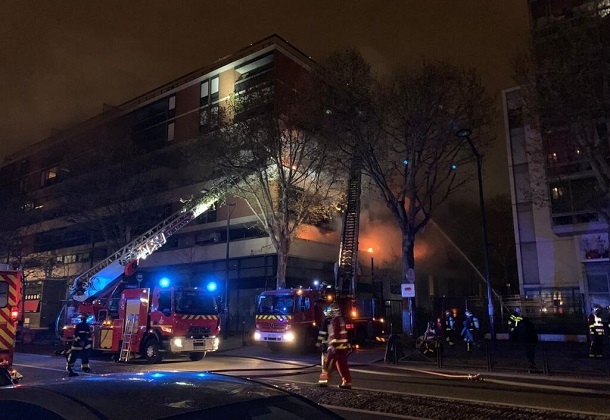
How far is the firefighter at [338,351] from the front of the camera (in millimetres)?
10312

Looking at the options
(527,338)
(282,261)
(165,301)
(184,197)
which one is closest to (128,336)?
(165,301)

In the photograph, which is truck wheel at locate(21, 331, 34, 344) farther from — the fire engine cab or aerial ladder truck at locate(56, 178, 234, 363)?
the fire engine cab

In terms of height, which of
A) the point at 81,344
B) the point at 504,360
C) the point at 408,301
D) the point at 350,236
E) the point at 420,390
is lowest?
the point at 420,390

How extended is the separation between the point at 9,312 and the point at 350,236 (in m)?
15.5

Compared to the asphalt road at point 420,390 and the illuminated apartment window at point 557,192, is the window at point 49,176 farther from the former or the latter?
the illuminated apartment window at point 557,192

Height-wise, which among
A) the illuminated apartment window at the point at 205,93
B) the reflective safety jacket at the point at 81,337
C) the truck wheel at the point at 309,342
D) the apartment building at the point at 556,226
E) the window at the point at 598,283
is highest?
the illuminated apartment window at the point at 205,93

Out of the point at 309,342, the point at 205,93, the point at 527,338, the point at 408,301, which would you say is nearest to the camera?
the point at 527,338

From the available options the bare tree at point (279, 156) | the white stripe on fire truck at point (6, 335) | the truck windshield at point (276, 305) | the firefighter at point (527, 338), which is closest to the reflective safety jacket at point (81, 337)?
the white stripe on fire truck at point (6, 335)

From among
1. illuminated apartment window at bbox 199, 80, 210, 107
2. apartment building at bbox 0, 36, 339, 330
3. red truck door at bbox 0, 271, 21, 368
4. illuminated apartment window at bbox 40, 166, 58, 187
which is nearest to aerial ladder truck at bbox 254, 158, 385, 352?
apartment building at bbox 0, 36, 339, 330

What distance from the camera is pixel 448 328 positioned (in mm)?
21000

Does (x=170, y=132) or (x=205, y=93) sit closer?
(x=205, y=93)

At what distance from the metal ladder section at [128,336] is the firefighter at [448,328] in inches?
463

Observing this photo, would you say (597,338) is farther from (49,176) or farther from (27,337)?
(49,176)

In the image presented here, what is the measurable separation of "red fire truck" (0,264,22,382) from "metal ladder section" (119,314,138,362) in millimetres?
4600
